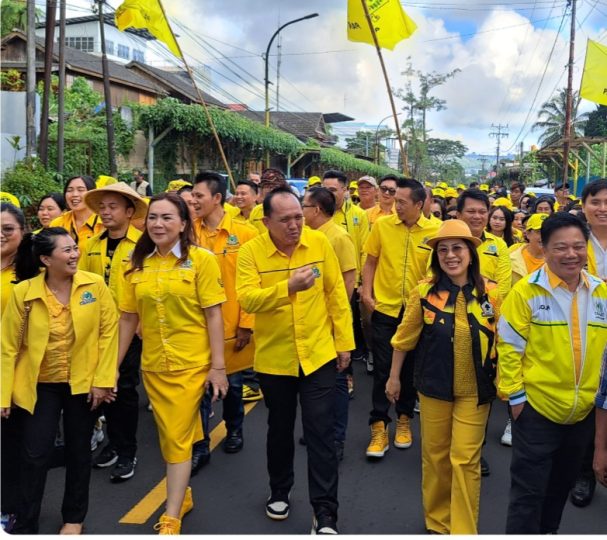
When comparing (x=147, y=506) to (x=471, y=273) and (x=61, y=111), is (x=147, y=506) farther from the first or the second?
(x=61, y=111)

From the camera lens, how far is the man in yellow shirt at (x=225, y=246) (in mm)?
4211

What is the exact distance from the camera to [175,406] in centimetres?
326

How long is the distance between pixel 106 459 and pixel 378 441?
6.27ft

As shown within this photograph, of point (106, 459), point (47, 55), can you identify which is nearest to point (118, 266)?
point (106, 459)

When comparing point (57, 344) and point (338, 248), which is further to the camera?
point (338, 248)

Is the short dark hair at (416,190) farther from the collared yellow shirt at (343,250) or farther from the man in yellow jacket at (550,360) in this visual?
the man in yellow jacket at (550,360)

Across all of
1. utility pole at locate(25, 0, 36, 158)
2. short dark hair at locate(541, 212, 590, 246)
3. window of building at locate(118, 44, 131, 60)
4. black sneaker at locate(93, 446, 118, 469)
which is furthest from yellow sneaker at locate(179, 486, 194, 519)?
window of building at locate(118, 44, 131, 60)

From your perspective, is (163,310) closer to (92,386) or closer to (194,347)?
(194,347)

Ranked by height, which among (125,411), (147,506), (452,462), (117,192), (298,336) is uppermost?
(117,192)

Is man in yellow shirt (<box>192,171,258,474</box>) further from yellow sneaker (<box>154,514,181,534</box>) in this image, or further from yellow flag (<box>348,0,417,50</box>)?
yellow flag (<box>348,0,417,50</box>)

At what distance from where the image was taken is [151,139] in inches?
623

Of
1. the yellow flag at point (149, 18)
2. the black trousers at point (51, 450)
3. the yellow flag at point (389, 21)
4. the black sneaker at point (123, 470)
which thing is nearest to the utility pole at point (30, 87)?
the yellow flag at point (149, 18)

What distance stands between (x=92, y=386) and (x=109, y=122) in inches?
560

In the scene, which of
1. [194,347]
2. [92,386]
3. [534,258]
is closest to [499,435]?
[534,258]
